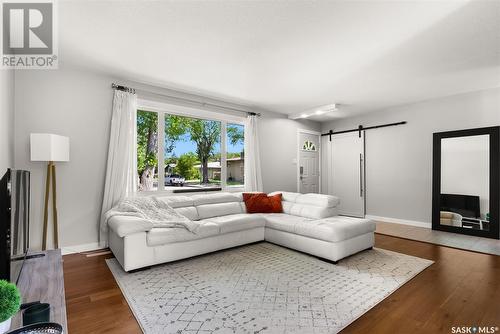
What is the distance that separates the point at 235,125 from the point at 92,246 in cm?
345

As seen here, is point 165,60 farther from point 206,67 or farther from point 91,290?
point 91,290

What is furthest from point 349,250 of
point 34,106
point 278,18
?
point 34,106

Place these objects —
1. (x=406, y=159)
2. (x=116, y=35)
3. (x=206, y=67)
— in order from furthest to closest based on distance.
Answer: (x=406, y=159) < (x=206, y=67) < (x=116, y=35)

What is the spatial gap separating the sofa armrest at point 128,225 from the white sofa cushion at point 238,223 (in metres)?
0.99

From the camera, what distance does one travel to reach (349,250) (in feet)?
10.9

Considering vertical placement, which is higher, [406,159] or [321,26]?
[321,26]

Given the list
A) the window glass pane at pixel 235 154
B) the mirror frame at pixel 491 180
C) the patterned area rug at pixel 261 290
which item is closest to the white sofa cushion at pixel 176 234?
the patterned area rug at pixel 261 290

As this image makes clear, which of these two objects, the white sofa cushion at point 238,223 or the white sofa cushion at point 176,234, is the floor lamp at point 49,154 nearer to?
the white sofa cushion at point 176,234

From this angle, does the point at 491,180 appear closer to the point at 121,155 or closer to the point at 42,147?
the point at 121,155

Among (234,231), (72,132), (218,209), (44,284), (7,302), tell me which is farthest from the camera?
(218,209)

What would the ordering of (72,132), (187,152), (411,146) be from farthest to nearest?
(411,146) → (187,152) → (72,132)

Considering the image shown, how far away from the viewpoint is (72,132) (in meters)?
3.55

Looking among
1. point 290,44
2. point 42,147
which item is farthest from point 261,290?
point 42,147

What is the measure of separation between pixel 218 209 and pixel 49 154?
2401 millimetres
